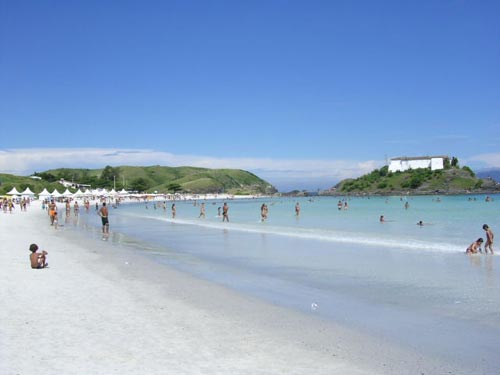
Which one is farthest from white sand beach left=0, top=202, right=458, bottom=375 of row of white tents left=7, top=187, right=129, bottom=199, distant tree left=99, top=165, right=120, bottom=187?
distant tree left=99, top=165, right=120, bottom=187

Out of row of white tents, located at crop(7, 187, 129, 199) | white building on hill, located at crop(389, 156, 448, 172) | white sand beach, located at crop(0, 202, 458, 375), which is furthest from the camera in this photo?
white building on hill, located at crop(389, 156, 448, 172)

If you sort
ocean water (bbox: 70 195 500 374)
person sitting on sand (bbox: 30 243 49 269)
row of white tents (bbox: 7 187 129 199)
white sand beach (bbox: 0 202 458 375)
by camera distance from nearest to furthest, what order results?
white sand beach (bbox: 0 202 458 375), ocean water (bbox: 70 195 500 374), person sitting on sand (bbox: 30 243 49 269), row of white tents (bbox: 7 187 129 199)

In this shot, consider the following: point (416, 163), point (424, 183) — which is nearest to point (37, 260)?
point (424, 183)

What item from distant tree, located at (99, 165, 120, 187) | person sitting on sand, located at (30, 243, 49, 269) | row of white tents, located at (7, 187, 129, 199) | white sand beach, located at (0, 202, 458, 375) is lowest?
white sand beach, located at (0, 202, 458, 375)

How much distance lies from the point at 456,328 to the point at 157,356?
465 cm

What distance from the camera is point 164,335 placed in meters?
7.02

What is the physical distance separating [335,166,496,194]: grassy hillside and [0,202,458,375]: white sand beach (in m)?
149

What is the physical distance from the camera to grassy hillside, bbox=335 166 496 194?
15150 cm

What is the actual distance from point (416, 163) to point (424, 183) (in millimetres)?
19732

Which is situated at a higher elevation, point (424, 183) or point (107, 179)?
point (107, 179)

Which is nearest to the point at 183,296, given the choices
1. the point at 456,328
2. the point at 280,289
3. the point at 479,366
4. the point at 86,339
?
the point at 280,289

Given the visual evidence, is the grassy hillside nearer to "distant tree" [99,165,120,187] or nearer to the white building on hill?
the white building on hill

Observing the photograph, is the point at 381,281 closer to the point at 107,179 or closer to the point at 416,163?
the point at 416,163

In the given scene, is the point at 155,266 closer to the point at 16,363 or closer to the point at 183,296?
the point at 183,296
